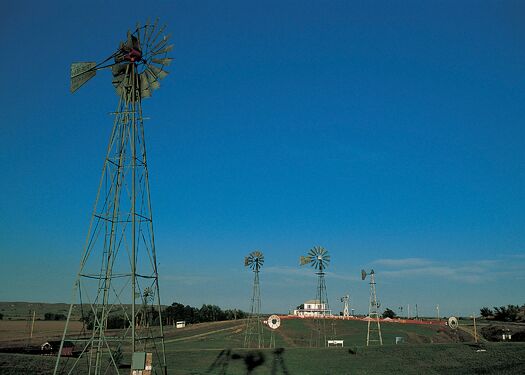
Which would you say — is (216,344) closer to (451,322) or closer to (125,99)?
(451,322)

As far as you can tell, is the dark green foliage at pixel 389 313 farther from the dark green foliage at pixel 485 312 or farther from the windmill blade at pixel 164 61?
the windmill blade at pixel 164 61

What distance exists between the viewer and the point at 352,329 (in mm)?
94125

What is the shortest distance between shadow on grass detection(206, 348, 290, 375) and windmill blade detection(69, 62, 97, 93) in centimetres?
2640

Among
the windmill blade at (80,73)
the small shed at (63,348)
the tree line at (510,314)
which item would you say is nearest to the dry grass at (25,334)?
the small shed at (63,348)

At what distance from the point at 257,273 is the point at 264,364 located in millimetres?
13415

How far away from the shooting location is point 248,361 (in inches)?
1981

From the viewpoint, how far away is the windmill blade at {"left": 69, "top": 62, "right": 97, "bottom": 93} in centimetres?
2741

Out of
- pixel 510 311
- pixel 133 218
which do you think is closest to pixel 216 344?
pixel 133 218

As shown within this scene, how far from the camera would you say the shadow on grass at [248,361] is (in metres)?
44.0

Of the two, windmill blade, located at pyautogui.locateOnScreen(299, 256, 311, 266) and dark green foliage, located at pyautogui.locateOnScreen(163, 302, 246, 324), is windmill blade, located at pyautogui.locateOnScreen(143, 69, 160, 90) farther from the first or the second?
dark green foliage, located at pyautogui.locateOnScreen(163, 302, 246, 324)

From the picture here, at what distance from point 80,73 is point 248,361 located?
34.2m

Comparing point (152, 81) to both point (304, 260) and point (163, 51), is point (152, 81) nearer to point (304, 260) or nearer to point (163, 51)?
point (163, 51)

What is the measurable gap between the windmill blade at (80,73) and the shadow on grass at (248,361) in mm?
26401

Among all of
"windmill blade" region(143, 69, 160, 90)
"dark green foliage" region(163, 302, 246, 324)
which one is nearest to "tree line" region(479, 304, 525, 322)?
"dark green foliage" region(163, 302, 246, 324)
